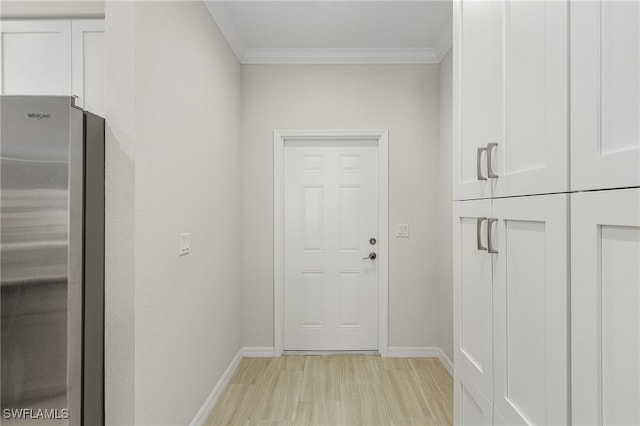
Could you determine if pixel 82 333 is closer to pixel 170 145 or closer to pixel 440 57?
pixel 170 145

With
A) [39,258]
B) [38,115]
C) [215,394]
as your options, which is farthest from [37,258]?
[215,394]

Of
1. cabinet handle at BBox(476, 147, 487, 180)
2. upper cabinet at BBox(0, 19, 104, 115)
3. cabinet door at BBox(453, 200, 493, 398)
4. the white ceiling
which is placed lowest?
cabinet door at BBox(453, 200, 493, 398)

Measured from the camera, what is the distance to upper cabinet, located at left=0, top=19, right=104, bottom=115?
5.87 feet

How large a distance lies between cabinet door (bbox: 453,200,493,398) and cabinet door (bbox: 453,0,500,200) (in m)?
0.08

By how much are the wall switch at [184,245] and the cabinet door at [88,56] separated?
74 cm

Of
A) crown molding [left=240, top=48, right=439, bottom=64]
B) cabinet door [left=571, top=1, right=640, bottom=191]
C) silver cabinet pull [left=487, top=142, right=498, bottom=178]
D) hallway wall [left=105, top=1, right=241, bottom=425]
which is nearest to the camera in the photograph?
cabinet door [left=571, top=1, right=640, bottom=191]

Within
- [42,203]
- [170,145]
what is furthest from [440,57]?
[42,203]

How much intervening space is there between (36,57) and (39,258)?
109 centimetres

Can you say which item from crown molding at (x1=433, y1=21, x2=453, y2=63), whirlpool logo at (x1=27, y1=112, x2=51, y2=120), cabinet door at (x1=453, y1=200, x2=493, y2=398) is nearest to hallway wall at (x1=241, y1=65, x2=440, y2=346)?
crown molding at (x1=433, y1=21, x2=453, y2=63)

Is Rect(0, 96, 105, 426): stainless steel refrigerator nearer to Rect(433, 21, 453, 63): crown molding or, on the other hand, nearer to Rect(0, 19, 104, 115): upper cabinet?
Rect(0, 19, 104, 115): upper cabinet

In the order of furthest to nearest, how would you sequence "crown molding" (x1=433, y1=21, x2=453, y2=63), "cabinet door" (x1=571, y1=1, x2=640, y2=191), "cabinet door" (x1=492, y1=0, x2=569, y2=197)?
"crown molding" (x1=433, y1=21, x2=453, y2=63) < "cabinet door" (x1=492, y1=0, x2=569, y2=197) < "cabinet door" (x1=571, y1=1, x2=640, y2=191)

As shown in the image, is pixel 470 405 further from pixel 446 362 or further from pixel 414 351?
pixel 414 351

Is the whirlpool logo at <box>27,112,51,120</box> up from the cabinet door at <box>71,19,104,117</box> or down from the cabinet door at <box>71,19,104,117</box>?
down

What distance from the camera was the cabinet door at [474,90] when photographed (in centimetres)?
108
